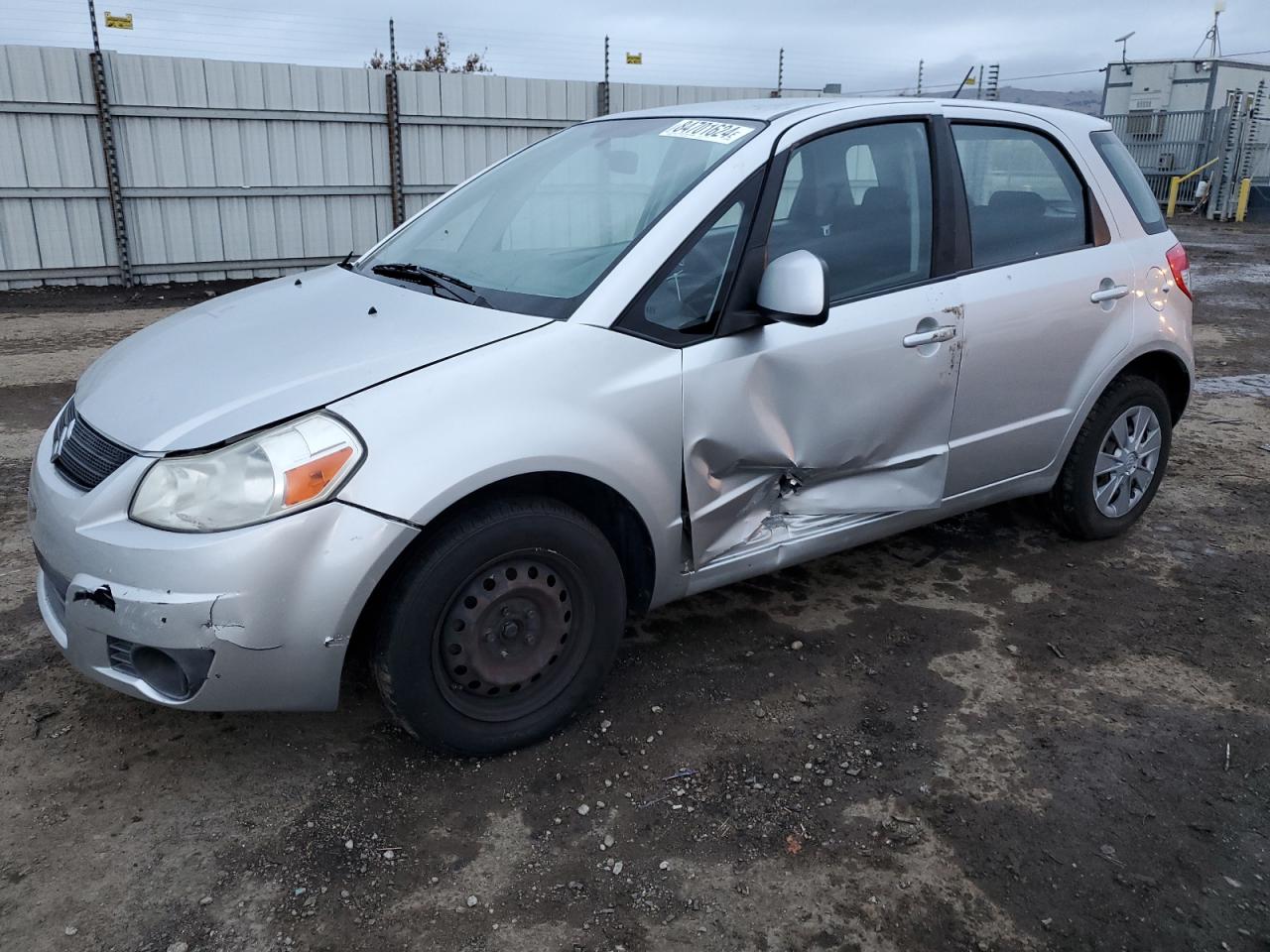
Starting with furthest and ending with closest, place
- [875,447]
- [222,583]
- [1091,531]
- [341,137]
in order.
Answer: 1. [341,137]
2. [1091,531]
3. [875,447]
4. [222,583]

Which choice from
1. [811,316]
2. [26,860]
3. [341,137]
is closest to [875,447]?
[811,316]

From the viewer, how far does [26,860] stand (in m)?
2.43

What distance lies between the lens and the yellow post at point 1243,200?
2019cm

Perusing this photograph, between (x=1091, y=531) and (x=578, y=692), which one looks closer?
(x=578, y=692)

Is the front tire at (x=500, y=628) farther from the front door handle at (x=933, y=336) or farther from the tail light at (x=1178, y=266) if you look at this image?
the tail light at (x=1178, y=266)

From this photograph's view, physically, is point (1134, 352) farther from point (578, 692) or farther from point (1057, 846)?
point (578, 692)

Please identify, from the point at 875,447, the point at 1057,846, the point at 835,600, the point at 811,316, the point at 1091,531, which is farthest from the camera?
the point at 1091,531

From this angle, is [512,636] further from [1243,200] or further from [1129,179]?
[1243,200]

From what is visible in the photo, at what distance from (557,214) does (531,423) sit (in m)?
1.27

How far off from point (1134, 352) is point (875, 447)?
1417 mm

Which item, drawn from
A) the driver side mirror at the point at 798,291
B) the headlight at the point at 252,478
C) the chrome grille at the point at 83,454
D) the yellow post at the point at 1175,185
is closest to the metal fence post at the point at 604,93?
the driver side mirror at the point at 798,291

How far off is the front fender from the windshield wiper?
37 cm

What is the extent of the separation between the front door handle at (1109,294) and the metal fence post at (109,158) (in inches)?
415

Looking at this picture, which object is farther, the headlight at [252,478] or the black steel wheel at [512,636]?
the black steel wheel at [512,636]
